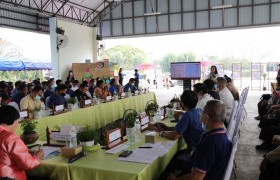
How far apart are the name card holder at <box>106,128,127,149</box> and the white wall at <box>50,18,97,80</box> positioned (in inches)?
387

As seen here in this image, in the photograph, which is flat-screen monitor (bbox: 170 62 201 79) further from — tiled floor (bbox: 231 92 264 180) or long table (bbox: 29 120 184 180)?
long table (bbox: 29 120 184 180)

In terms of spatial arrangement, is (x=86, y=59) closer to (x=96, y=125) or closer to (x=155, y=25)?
(x=155, y=25)

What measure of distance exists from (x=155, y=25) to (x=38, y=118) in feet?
36.0

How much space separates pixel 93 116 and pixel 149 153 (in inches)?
133

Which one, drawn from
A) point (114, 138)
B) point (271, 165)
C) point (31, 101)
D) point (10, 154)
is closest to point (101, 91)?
point (31, 101)

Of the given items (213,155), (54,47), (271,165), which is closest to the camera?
(213,155)

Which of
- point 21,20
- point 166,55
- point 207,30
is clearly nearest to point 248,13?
point 207,30

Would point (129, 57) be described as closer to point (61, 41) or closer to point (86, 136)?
point (61, 41)

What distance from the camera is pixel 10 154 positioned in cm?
196

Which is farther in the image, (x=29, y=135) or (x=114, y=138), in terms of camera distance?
(x=29, y=135)

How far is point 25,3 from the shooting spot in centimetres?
1125

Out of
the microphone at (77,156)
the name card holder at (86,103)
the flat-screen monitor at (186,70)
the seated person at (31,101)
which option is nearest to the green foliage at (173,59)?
the flat-screen monitor at (186,70)

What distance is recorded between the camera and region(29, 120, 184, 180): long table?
206 cm

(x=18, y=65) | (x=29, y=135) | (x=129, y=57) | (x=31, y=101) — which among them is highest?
(x=129, y=57)
